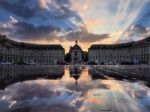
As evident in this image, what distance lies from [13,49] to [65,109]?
172 m

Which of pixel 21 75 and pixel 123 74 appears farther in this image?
pixel 123 74

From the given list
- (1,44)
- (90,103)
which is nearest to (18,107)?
(90,103)

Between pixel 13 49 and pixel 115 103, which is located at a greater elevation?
pixel 13 49

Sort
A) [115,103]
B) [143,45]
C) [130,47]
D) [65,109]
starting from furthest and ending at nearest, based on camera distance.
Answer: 1. [130,47]
2. [143,45]
3. [115,103]
4. [65,109]

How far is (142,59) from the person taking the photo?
16988 cm

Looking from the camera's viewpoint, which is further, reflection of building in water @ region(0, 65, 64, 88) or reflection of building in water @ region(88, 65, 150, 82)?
reflection of building in water @ region(88, 65, 150, 82)

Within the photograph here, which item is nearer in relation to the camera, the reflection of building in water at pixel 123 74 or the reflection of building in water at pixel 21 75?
the reflection of building in water at pixel 21 75

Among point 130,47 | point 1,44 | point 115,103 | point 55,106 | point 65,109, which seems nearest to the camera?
point 65,109

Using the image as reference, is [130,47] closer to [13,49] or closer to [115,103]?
[13,49]

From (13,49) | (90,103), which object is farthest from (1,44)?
(90,103)

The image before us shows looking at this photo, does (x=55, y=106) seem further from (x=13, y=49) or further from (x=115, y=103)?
(x=13, y=49)

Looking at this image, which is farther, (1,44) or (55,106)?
(1,44)

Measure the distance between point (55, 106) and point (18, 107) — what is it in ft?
3.02

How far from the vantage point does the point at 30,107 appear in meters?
6.09
